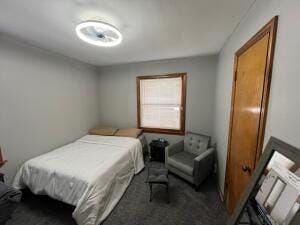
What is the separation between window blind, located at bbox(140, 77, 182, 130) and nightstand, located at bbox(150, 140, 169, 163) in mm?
441

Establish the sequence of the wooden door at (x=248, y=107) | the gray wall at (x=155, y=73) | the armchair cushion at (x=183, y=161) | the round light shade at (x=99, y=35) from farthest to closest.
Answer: the gray wall at (x=155, y=73) < the armchair cushion at (x=183, y=161) < the round light shade at (x=99, y=35) < the wooden door at (x=248, y=107)

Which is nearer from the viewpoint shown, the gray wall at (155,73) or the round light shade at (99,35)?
the round light shade at (99,35)

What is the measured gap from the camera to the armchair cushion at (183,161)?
2355 millimetres

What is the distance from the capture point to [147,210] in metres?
1.95

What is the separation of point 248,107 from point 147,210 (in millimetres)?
1884

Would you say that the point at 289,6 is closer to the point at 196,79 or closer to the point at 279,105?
the point at 279,105

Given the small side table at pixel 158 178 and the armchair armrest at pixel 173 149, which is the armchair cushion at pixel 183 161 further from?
the small side table at pixel 158 178

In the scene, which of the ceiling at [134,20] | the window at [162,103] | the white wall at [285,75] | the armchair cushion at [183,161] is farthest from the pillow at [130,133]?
the white wall at [285,75]

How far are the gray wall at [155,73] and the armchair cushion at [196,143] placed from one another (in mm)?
320

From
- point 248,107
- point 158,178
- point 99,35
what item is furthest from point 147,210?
point 99,35

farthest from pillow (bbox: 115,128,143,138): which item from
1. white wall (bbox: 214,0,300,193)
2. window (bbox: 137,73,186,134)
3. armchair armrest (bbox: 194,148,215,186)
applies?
white wall (bbox: 214,0,300,193)

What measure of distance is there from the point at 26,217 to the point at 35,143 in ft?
3.51

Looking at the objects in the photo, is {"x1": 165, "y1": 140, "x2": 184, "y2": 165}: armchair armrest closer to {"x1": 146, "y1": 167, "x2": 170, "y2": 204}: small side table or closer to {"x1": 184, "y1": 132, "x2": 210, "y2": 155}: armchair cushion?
{"x1": 184, "y1": 132, "x2": 210, "y2": 155}: armchair cushion

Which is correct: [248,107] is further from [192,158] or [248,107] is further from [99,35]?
[99,35]
